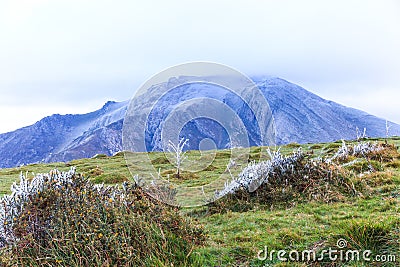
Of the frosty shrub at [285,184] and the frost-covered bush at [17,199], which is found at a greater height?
the frost-covered bush at [17,199]

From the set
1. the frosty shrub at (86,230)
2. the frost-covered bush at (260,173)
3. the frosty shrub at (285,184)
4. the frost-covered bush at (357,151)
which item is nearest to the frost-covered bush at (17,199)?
the frosty shrub at (86,230)

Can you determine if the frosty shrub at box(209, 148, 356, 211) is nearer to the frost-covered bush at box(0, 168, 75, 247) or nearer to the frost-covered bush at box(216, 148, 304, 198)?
the frost-covered bush at box(216, 148, 304, 198)

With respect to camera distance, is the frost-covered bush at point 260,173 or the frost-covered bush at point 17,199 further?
the frost-covered bush at point 260,173

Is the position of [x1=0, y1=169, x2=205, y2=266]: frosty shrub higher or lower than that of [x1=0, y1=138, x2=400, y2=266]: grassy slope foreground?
higher

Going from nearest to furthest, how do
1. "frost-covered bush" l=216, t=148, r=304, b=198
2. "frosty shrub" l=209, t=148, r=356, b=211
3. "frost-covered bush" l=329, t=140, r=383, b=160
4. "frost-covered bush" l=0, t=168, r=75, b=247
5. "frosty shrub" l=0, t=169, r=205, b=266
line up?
"frosty shrub" l=0, t=169, r=205, b=266 < "frost-covered bush" l=0, t=168, r=75, b=247 < "frosty shrub" l=209, t=148, r=356, b=211 < "frost-covered bush" l=216, t=148, r=304, b=198 < "frost-covered bush" l=329, t=140, r=383, b=160

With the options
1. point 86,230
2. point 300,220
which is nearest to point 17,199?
point 86,230

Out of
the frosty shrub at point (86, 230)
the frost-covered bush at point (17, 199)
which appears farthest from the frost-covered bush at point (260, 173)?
the frost-covered bush at point (17, 199)

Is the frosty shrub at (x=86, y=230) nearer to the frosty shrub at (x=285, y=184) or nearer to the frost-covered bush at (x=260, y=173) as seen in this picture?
the frosty shrub at (x=285, y=184)

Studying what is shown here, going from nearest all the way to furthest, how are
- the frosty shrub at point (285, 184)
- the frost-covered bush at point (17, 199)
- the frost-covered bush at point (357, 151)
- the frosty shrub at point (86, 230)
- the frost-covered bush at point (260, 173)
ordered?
the frosty shrub at point (86, 230) → the frost-covered bush at point (17, 199) → the frosty shrub at point (285, 184) → the frost-covered bush at point (260, 173) → the frost-covered bush at point (357, 151)

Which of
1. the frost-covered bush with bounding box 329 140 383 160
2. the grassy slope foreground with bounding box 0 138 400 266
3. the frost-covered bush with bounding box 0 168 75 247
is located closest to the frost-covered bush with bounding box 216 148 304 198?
the grassy slope foreground with bounding box 0 138 400 266

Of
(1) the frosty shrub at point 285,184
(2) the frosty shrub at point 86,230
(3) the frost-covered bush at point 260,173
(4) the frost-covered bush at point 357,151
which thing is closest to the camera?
(2) the frosty shrub at point 86,230

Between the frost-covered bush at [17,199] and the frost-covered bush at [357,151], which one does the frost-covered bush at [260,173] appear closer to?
the frost-covered bush at [17,199]

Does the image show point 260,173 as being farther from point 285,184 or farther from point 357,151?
point 357,151

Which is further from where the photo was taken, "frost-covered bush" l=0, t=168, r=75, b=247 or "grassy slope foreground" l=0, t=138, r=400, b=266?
"frost-covered bush" l=0, t=168, r=75, b=247
